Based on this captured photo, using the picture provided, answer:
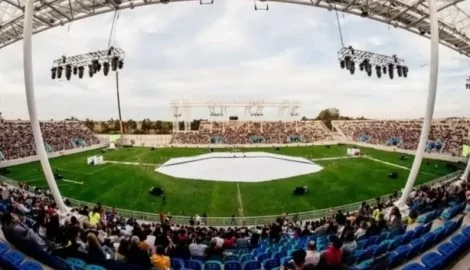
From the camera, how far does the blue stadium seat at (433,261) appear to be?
639 cm

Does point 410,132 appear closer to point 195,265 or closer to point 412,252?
point 412,252

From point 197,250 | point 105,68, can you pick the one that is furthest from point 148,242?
point 105,68

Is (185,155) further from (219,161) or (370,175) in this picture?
(370,175)

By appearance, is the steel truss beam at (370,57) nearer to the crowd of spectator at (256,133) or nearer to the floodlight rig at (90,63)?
the floodlight rig at (90,63)

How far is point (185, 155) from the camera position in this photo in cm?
5250

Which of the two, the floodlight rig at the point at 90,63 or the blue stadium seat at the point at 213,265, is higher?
the floodlight rig at the point at 90,63

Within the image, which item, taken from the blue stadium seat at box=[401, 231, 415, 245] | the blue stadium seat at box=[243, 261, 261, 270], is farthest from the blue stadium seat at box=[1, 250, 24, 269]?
the blue stadium seat at box=[401, 231, 415, 245]

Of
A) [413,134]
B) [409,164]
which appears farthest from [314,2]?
[413,134]

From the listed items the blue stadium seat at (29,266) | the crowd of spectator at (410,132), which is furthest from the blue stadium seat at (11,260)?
the crowd of spectator at (410,132)

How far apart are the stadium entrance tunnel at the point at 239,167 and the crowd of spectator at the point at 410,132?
1682 cm

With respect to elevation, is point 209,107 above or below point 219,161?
above

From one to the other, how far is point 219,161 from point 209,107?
3398cm

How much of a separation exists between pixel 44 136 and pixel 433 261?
180 feet

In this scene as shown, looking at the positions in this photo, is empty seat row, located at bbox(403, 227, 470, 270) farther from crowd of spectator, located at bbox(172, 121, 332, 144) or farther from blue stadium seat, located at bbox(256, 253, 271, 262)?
→ crowd of spectator, located at bbox(172, 121, 332, 144)
